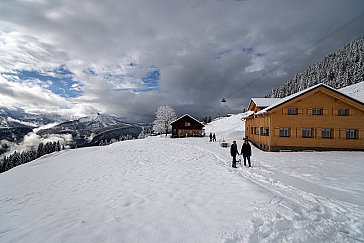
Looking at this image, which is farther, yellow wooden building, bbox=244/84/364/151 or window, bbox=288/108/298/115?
window, bbox=288/108/298/115

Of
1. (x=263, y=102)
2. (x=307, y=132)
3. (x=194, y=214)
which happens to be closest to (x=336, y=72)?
(x=263, y=102)

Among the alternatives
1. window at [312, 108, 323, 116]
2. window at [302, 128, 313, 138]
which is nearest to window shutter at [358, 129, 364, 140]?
window at [312, 108, 323, 116]

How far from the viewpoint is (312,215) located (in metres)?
5.84

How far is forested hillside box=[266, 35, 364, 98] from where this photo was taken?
97.2m

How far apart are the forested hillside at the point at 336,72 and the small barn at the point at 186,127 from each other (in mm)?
81558

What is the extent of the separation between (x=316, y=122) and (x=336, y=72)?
385 feet

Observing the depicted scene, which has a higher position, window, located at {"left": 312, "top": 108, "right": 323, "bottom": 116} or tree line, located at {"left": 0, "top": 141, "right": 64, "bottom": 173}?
window, located at {"left": 312, "top": 108, "right": 323, "bottom": 116}

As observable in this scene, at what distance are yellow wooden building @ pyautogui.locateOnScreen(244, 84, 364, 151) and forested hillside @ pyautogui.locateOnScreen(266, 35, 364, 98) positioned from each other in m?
87.5

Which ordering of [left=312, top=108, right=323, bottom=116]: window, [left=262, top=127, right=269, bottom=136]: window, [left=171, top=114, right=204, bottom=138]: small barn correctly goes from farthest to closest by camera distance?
[left=171, top=114, right=204, bottom=138]: small barn → [left=262, top=127, right=269, bottom=136]: window → [left=312, top=108, right=323, bottom=116]: window

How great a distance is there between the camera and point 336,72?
113m

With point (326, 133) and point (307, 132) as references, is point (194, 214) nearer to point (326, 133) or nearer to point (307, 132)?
point (307, 132)

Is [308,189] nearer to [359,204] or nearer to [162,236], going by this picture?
[359,204]

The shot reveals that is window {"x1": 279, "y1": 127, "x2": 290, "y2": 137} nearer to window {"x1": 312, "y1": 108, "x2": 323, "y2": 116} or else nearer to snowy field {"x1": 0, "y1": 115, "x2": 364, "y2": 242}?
window {"x1": 312, "y1": 108, "x2": 323, "y2": 116}

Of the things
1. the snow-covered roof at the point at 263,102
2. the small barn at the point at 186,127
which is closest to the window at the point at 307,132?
the snow-covered roof at the point at 263,102
